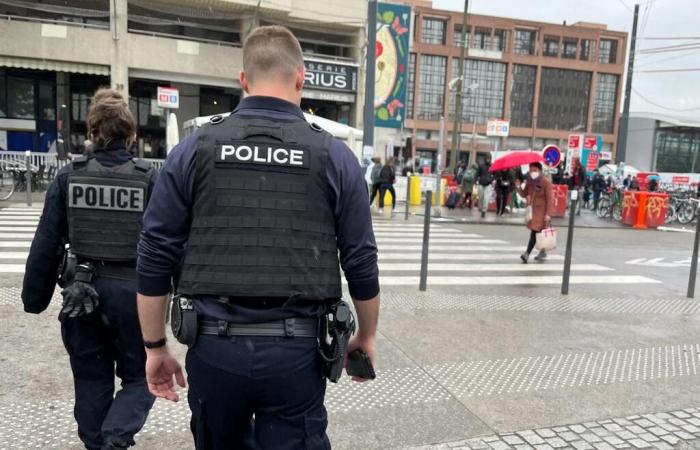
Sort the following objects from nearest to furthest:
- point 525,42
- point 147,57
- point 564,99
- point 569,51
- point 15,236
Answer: point 15,236
point 147,57
point 525,42
point 569,51
point 564,99

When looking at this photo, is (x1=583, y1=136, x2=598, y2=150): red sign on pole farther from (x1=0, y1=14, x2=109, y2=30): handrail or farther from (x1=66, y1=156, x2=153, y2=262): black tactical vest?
(x1=66, y1=156, x2=153, y2=262): black tactical vest

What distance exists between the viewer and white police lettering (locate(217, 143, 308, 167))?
1814 mm

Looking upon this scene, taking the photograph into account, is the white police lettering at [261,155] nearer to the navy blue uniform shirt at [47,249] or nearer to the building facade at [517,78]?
the navy blue uniform shirt at [47,249]

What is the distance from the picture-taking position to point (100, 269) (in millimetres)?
2725

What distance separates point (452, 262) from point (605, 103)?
9950cm

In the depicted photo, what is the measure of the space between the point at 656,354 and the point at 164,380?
462cm

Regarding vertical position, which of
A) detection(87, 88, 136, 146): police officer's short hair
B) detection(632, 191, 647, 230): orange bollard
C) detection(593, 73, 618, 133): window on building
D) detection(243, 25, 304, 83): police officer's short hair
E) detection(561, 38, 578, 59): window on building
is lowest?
detection(632, 191, 647, 230): orange bollard

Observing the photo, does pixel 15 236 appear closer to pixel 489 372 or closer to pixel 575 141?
pixel 489 372

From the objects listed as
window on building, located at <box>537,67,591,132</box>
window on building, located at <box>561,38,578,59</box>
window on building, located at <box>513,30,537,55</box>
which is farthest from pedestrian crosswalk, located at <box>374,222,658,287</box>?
window on building, located at <box>561,38,578,59</box>

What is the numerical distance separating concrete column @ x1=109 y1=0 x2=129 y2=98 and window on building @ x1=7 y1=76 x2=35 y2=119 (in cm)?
553

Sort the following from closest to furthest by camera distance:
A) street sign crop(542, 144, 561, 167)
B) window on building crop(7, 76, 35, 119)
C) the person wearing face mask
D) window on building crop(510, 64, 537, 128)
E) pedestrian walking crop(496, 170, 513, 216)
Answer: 1. the person wearing face mask
2. street sign crop(542, 144, 561, 167)
3. pedestrian walking crop(496, 170, 513, 216)
4. window on building crop(7, 76, 35, 119)
5. window on building crop(510, 64, 537, 128)

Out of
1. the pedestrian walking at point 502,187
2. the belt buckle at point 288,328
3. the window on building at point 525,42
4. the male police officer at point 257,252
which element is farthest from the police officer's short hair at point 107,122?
the window on building at point 525,42

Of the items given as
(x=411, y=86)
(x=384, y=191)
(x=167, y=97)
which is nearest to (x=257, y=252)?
(x=384, y=191)

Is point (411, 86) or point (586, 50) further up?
point (586, 50)
